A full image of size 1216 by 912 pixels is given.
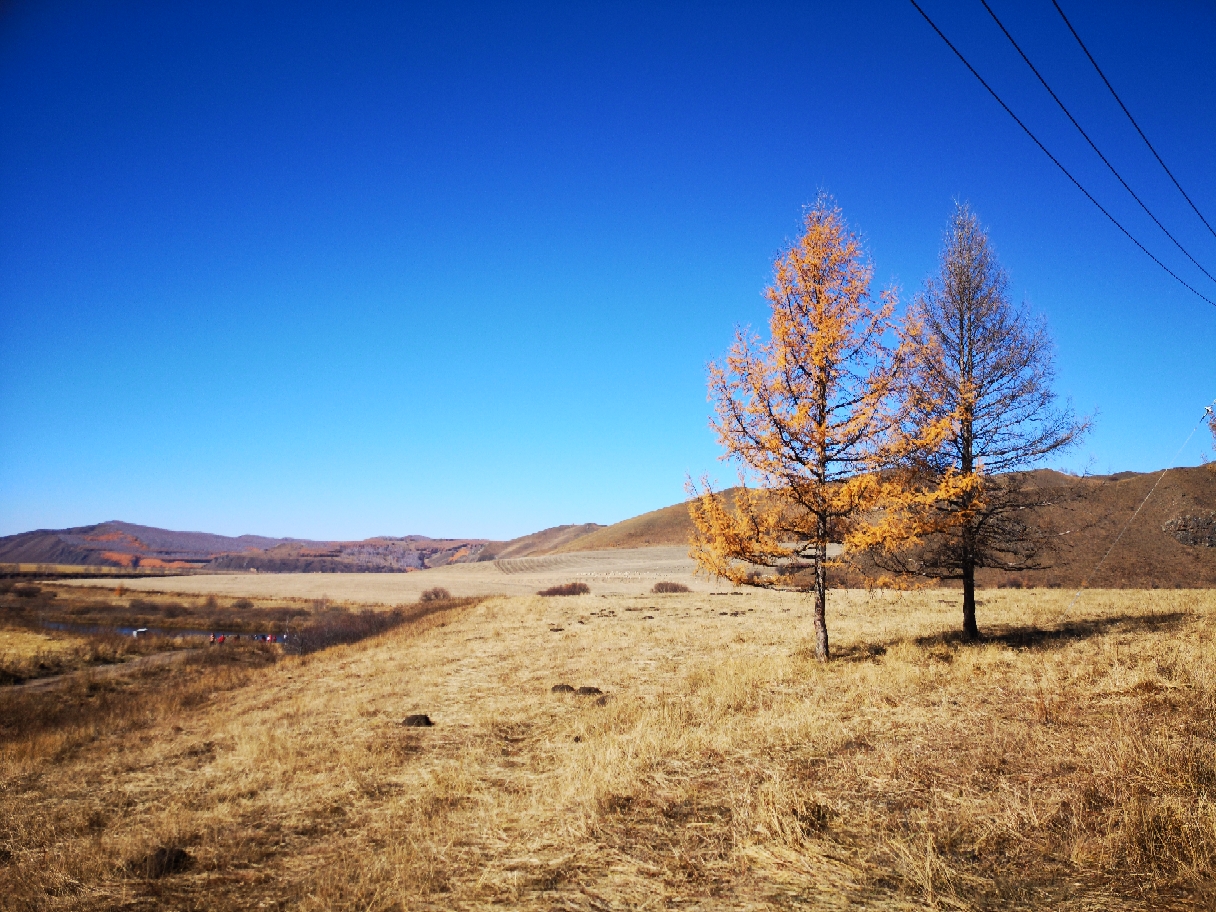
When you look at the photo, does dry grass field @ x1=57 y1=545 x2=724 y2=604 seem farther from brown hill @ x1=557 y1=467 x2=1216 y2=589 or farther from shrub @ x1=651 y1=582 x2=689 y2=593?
brown hill @ x1=557 y1=467 x2=1216 y2=589

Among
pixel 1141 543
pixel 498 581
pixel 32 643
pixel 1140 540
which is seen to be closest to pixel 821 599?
pixel 1141 543

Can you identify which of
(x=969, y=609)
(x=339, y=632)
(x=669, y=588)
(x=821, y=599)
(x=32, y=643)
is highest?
(x=821, y=599)

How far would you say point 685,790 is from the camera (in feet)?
23.4

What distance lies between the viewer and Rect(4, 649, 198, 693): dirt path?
94.0 feet

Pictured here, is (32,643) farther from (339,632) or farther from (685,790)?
(685,790)

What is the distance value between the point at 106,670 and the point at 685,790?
36.1m

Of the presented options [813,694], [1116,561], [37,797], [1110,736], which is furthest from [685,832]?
[1116,561]

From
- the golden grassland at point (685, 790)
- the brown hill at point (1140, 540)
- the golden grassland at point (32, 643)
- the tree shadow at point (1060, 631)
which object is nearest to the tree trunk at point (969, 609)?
the tree shadow at point (1060, 631)

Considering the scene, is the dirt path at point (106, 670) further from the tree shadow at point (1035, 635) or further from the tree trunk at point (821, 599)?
the tree shadow at point (1035, 635)

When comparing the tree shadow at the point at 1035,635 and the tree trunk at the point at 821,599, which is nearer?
the tree trunk at the point at 821,599

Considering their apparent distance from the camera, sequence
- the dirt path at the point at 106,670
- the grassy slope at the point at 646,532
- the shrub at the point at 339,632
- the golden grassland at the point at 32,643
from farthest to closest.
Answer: the grassy slope at the point at 646,532 < the golden grassland at the point at 32,643 < the shrub at the point at 339,632 < the dirt path at the point at 106,670

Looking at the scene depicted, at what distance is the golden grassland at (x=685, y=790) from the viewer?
5047 mm

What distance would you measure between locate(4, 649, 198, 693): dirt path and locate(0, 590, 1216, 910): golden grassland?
620 inches

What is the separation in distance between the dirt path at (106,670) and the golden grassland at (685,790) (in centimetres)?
1574
